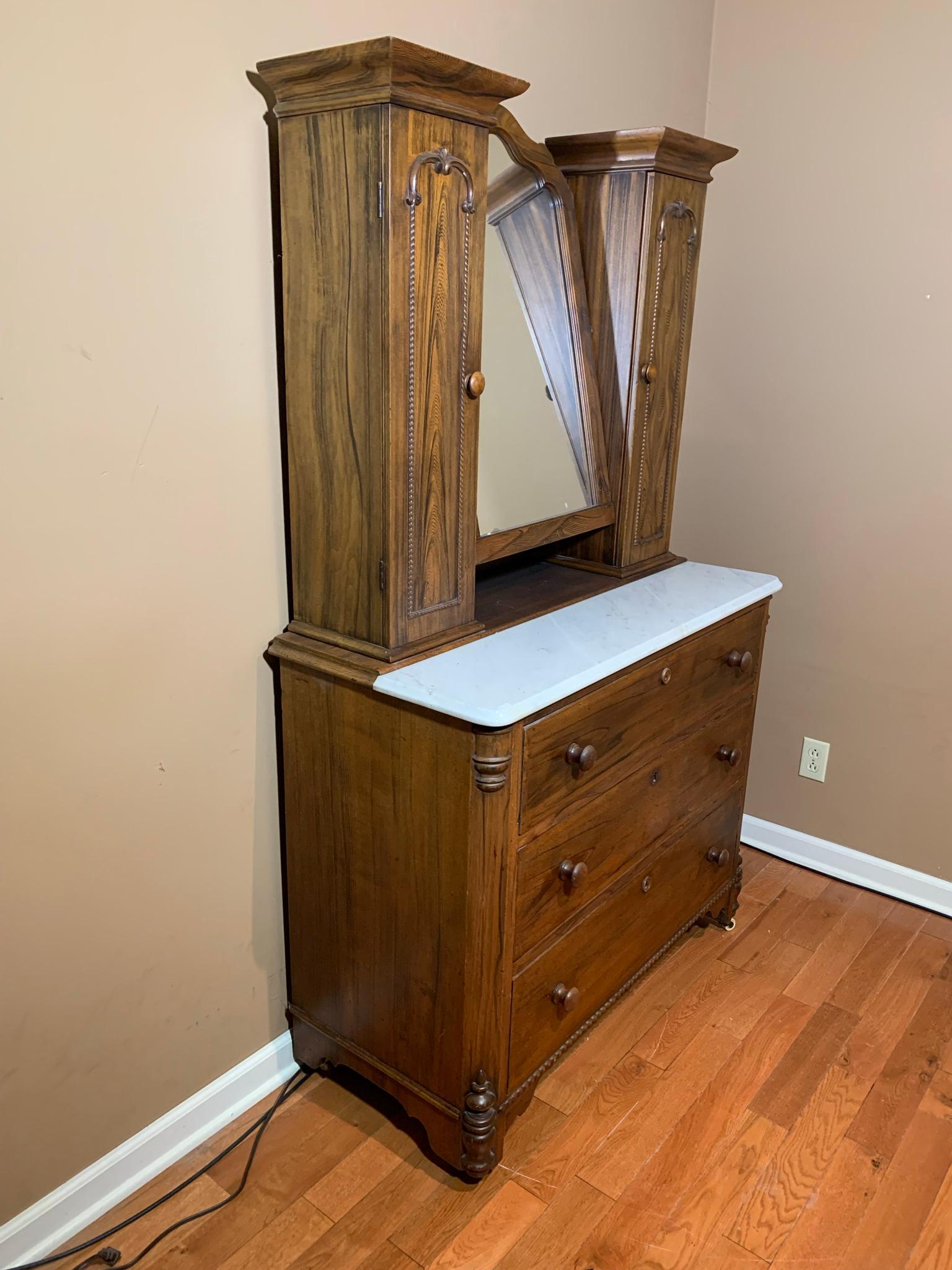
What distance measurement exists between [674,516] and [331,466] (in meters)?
1.38

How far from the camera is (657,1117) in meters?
1.73

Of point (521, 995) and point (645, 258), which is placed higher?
point (645, 258)

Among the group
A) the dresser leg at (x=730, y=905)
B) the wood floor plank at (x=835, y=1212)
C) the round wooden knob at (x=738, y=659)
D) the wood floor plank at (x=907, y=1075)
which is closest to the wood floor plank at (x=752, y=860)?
the dresser leg at (x=730, y=905)

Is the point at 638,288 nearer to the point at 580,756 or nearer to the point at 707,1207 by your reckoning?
the point at 580,756

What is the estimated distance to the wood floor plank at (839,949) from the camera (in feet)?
6.82

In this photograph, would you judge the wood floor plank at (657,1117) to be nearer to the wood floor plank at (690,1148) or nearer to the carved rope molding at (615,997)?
the wood floor plank at (690,1148)

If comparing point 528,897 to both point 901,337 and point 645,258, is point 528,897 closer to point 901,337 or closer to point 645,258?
point 645,258

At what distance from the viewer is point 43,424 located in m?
1.22

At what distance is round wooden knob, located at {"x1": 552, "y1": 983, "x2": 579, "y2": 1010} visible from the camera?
161 cm

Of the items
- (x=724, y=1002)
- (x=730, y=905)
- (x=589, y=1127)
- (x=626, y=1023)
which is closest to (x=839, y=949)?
(x=730, y=905)

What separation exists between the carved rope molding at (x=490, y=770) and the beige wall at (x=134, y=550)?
1.48 feet

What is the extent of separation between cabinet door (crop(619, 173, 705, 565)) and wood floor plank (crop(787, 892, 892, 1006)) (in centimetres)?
99

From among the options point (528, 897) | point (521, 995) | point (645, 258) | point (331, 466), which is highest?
point (645, 258)

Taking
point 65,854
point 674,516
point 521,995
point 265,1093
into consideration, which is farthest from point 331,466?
point 674,516
